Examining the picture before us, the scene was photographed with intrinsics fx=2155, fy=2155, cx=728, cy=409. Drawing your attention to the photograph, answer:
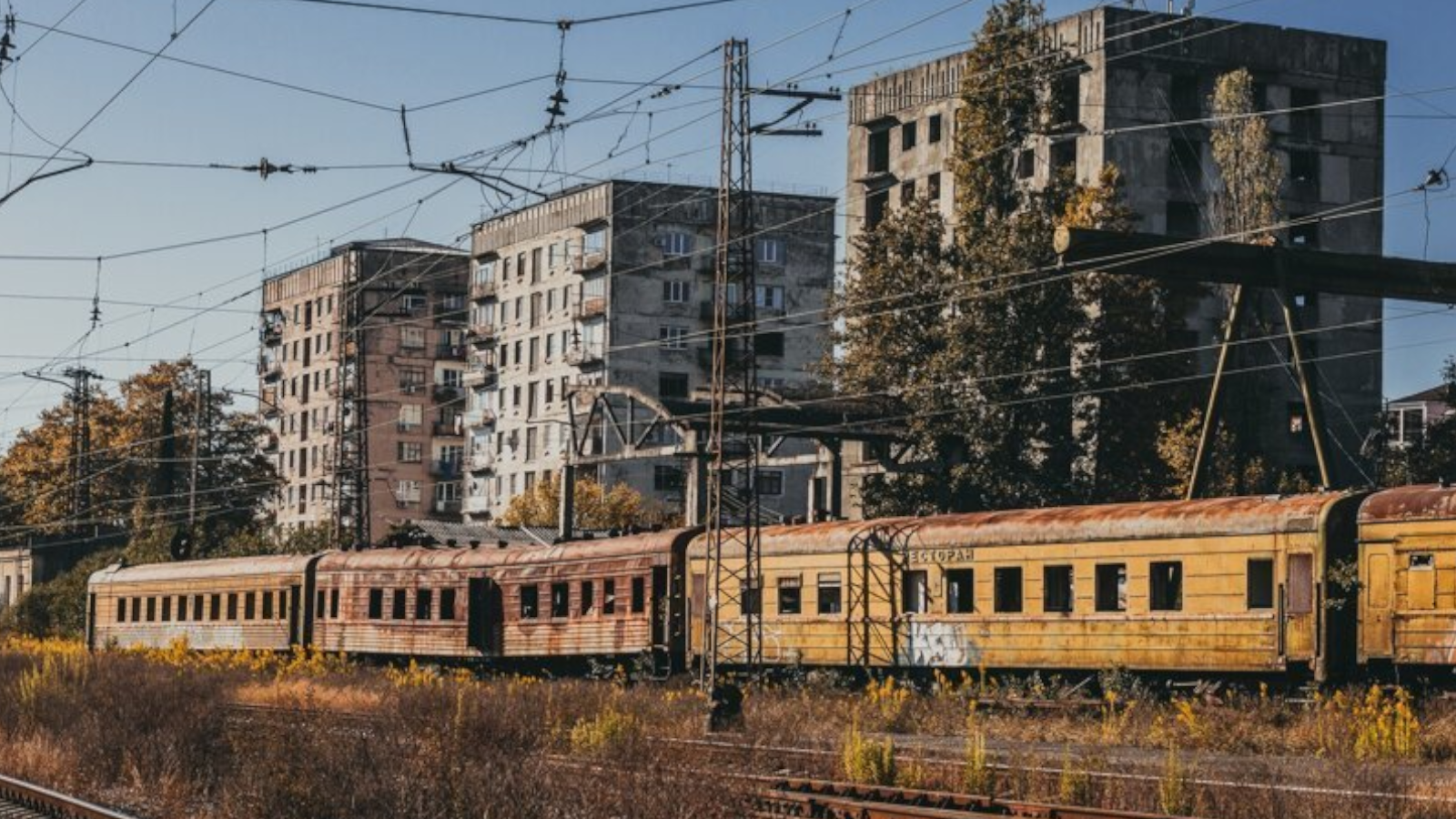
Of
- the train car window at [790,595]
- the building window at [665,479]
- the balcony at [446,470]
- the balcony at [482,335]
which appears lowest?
the train car window at [790,595]

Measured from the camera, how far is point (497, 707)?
2464 cm

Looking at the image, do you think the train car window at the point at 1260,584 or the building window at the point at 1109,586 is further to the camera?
the building window at the point at 1109,586

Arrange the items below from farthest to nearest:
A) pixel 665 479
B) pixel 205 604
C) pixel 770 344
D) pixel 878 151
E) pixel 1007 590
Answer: pixel 770 344, pixel 665 479, pixel 878 151, pixel 205 604, pixel 1007 590

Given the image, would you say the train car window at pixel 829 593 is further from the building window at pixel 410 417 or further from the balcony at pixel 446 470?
the building window at pixel 410 417

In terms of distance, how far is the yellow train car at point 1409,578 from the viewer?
2586cm

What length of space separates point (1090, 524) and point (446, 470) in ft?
293

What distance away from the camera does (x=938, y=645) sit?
33000 mm

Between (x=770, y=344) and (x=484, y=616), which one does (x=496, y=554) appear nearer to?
(x=484, y=616)

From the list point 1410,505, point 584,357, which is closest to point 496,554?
point 1410,505

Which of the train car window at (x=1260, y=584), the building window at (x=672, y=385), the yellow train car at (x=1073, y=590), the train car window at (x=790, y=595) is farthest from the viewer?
the building window at (x=672, y=385)

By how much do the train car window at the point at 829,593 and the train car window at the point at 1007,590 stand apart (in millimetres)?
3798

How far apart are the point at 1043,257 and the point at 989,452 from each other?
5207 millimetres

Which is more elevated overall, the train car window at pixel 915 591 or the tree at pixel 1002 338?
the tree at pixel 1002 338

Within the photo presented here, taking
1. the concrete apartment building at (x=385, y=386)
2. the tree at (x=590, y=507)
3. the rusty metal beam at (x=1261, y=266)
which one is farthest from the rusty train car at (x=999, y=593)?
the concrete apartment building at (x=385, y=386)
